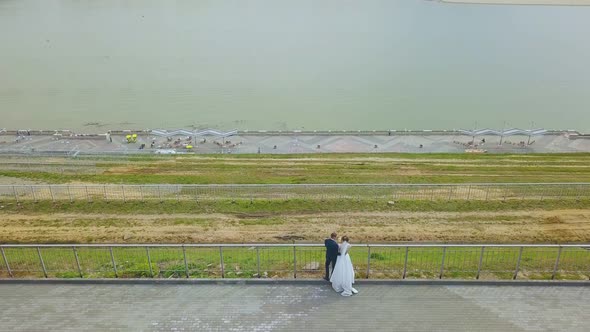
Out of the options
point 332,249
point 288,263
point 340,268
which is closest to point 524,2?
point 288,263

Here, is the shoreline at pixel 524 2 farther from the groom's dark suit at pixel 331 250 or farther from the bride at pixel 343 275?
the bride at pixel 343 275

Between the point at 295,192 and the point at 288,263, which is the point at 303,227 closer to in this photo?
the point at 295,192

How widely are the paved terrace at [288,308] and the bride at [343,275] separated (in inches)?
9.6

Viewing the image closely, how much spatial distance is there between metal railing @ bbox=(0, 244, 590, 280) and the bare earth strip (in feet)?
8.86

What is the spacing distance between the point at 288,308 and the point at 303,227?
7.87 metres

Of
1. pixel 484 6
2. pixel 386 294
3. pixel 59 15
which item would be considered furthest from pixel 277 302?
pixel 484 6

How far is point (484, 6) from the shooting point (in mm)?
92562

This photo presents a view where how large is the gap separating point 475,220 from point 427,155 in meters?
13.9

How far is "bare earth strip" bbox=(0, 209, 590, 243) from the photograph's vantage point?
719 inches

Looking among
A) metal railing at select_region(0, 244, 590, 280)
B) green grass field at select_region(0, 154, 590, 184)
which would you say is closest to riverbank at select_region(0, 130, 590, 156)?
green grass field at select_region(0, 154, 590, 184)

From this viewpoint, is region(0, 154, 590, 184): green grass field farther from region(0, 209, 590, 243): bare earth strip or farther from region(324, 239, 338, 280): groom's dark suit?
region(324, 239, 338, 280): groom's dark suit

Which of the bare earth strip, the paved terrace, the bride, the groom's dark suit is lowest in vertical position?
the bare earth strip

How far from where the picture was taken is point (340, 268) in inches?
460

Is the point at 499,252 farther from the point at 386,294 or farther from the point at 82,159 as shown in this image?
the point at 82,159
